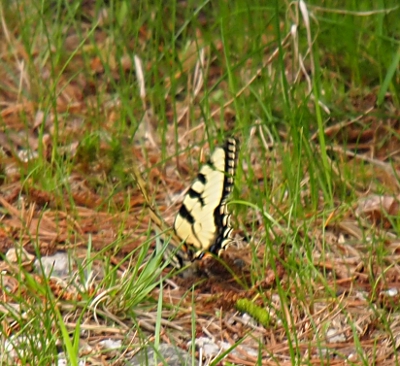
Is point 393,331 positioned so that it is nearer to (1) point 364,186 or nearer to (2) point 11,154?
(1) point 364,186

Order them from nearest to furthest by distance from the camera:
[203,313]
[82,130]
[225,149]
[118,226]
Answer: [203,313]
[225,149]
[118,226]
[82,130]

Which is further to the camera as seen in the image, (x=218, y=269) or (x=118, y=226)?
(x=118, y=226)

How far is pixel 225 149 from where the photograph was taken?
10.2 ft

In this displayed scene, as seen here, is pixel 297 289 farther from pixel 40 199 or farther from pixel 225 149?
pixel 40 199

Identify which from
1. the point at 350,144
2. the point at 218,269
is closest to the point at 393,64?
the point at 350,144

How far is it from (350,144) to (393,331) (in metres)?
1.36

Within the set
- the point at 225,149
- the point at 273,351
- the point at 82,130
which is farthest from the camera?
the point at 82,130

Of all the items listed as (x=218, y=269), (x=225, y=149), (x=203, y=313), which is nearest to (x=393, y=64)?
(x=225, y=149)

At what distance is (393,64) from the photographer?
3.63m

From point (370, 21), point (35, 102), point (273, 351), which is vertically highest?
point (370, 21)

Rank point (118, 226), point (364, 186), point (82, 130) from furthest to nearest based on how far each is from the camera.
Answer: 1. point (82, 130)
2. point (364, 186)
3. point (118, 226)

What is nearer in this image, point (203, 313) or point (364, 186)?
point (203, 313)

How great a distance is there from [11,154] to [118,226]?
0.79 meters

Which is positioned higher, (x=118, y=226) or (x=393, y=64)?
(x=393, y=64)
